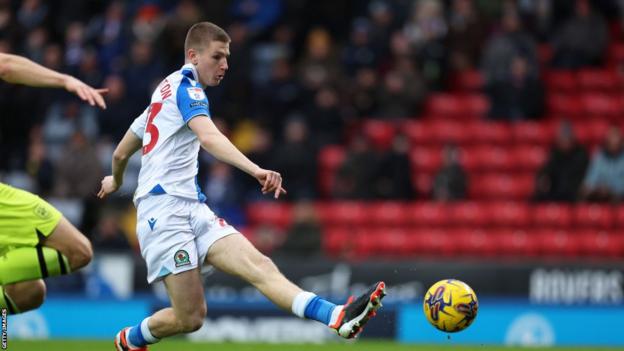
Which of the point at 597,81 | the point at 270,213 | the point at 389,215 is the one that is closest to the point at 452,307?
the point at 389,215

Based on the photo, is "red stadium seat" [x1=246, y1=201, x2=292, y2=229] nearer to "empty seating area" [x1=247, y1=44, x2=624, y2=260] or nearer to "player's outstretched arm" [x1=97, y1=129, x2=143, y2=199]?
"empty seating area" [x1=247, y1=44, x2=624, y2=260]

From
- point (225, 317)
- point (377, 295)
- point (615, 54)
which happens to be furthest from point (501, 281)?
point (377, 295)

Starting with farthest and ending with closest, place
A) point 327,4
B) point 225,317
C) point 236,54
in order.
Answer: point 327,4 → point 236,54 → point 225,317

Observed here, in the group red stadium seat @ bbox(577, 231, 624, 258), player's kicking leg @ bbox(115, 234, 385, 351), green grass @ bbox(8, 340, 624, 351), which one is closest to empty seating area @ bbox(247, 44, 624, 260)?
red stadium seat @ bbox(577, 231, 624, 258)

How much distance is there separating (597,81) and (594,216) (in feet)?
13.0

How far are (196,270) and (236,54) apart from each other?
36.0 ft

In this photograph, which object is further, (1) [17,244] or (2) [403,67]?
(2) [403,67]

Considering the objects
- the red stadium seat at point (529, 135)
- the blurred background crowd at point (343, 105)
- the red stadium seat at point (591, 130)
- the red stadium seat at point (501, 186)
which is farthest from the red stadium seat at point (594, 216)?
the red stadium seat at point (529, 135)

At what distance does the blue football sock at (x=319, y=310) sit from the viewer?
775cm

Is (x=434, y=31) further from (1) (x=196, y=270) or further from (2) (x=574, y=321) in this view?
(1) (x=196, y=270)

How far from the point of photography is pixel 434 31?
19.6 metres

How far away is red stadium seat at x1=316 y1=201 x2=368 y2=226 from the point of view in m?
17.7

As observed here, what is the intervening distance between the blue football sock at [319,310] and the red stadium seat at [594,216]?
9930 mm

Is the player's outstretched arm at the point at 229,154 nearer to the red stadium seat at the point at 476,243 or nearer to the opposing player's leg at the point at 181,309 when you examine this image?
the opposing player's leg at the point at 181,309
